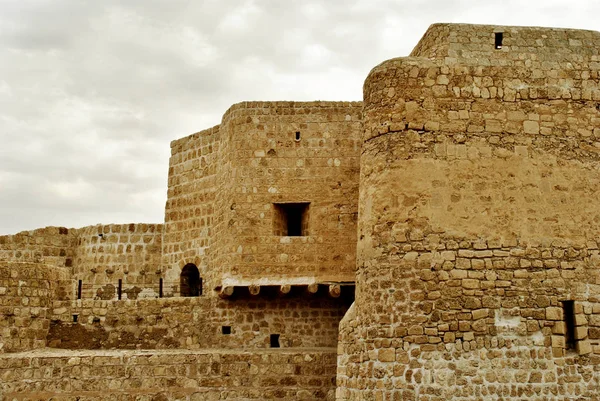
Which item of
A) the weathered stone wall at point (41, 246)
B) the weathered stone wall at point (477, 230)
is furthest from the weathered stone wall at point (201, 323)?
the weathered stone wall at point (41, 246)

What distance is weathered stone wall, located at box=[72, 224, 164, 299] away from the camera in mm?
21375

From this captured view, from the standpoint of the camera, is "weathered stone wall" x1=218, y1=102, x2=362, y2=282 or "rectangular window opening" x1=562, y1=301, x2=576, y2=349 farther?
"weathered stone wall" x1=218, y1=102, x2=362, y2=282

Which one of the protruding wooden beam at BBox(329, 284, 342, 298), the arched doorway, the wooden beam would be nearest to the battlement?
the protruding wooden beam at BBox(329, 284, 342, 298)

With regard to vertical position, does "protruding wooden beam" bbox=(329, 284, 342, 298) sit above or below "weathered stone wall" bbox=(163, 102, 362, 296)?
below

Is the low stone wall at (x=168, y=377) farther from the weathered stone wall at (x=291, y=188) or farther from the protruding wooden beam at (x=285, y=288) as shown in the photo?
the weathered stone wall at (x=291, y=188)

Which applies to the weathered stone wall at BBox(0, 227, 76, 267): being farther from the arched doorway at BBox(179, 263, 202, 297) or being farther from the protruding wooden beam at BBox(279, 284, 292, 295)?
the protruding wooden beam at BBox(279, 284, 292, 295)

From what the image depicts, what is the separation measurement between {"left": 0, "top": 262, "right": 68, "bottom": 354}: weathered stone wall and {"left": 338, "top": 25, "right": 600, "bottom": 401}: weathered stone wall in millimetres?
6300

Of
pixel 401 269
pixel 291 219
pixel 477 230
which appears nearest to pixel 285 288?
pixel 291 219

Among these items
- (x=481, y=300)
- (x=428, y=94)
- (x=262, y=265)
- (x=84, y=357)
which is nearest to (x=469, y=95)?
(x=428, y=94)

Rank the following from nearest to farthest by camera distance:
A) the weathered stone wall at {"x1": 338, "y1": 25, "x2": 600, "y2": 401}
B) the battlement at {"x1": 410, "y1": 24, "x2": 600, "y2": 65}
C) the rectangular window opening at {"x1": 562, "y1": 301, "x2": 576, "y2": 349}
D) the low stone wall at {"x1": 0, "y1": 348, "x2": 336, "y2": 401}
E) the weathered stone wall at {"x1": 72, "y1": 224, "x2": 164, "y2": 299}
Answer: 1. the weathered stone wall at {"x1": 338, "y1": 25, "x2": 600, "y2": 401}
2. the rectangular window opening at {"x1": 562, "y1": 301, "x2": 576, "y2": 349}
3. the battlement at {"x1": 410, "y1": 24, "x2": 600, "y2": 65}
4. the low stone wall at {"x1": 0, "y1": 348, "x2": 336, "y2": 401}
5. the weathered stone wall at {"x1": 72, "y1": 224, "x2": 164, "y2": 299}

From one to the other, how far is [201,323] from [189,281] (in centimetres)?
324

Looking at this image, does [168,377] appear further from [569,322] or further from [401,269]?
[569,322]

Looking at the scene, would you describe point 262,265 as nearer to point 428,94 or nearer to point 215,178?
point 215,178

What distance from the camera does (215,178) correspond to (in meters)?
19.9
